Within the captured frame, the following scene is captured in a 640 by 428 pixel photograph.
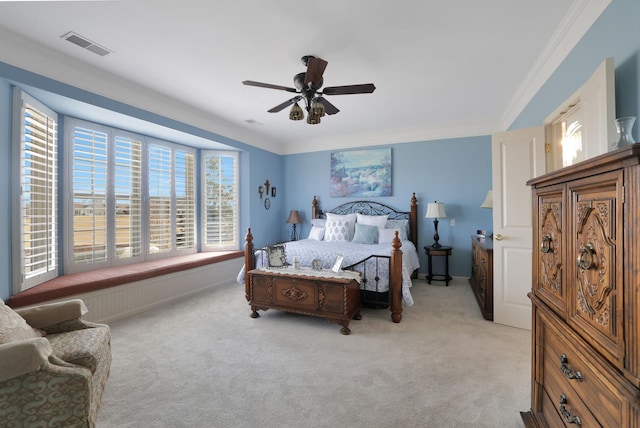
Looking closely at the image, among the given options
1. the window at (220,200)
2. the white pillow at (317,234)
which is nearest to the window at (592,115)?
the white pillow at (317,234)

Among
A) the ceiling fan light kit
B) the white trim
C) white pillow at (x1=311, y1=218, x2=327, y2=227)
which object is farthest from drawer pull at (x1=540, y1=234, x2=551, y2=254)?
white pillow at (x1=311, y1=218, x2=327, y2=227)

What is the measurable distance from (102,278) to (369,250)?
3.34 meters

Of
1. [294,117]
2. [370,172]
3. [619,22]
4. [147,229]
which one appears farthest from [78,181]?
[619,22]

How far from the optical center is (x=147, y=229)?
446 centimetres

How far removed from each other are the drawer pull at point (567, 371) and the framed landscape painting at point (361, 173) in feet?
14.9

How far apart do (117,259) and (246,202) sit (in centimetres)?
228

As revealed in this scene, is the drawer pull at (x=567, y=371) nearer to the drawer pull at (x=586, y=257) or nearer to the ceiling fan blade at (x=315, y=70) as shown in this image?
the drawer pull at (x=586, y=257)

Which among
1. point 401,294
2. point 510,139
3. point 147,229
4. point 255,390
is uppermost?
point 510,139

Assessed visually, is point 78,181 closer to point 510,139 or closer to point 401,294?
point 401,294

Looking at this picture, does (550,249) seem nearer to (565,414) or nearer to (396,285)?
(565,414)

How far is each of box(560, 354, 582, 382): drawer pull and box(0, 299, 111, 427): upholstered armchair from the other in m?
2.30

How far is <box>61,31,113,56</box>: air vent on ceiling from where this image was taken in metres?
2.51

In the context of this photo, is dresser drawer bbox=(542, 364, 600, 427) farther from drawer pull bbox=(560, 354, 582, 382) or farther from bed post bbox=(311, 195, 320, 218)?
bed post bbox=(311, 195, 320, 218)

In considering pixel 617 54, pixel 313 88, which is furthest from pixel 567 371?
pixel 313 88
